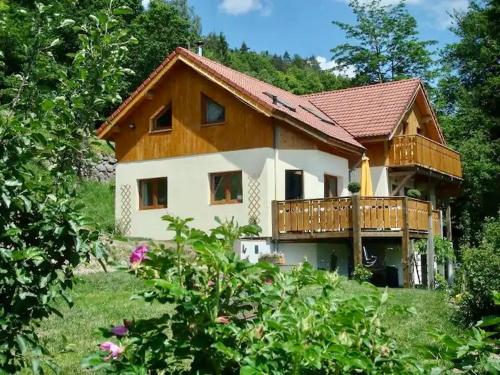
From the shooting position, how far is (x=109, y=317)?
31.5 feet

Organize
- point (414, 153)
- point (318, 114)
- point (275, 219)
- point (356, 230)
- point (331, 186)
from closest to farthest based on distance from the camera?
point (356, 230) < point (275, 219) < point (331, 186) < point (414, 153) < point (318, 114)

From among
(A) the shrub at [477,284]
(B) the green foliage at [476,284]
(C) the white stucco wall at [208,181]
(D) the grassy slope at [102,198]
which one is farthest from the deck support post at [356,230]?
(D) the grassy slope at [102,198]

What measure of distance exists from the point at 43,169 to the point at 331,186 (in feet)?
68.2

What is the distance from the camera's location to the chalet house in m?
20.1

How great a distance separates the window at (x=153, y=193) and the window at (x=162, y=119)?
1.76m

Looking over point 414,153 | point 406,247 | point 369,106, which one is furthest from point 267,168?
point 369,106

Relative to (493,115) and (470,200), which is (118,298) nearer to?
(470,200)

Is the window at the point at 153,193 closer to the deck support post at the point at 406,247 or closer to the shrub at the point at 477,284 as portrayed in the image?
the deck support post at the point at 406,247

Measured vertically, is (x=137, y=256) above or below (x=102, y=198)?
below

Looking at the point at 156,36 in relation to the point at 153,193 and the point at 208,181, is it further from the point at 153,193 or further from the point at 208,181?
the point at 208,181

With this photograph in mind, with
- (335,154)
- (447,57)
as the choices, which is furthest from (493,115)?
(335,154)

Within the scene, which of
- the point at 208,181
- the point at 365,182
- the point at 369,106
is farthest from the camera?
the point at 369,106

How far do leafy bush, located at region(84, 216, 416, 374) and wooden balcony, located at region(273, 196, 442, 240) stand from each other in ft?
53.2

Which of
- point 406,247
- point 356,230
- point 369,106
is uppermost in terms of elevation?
point 369,106
